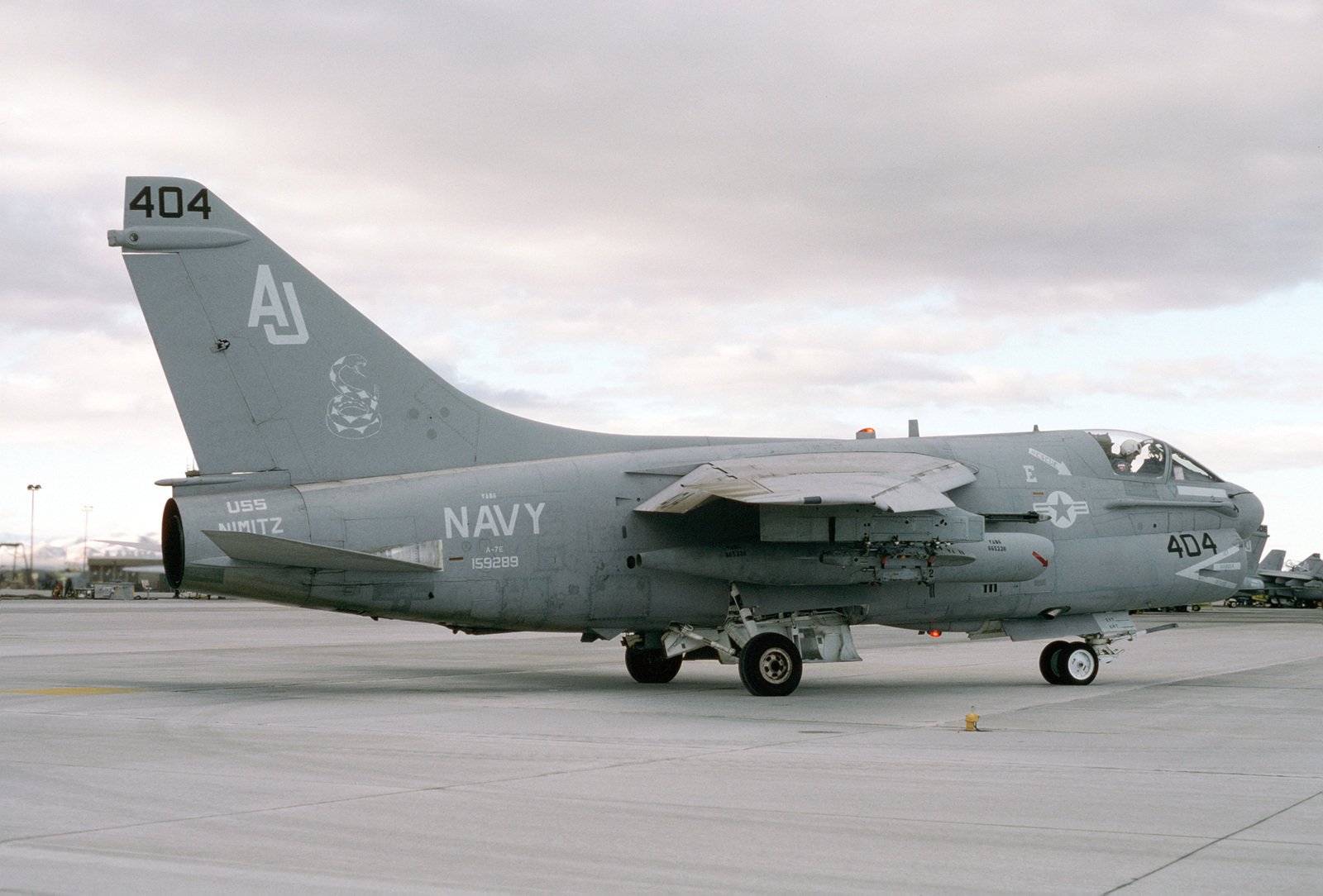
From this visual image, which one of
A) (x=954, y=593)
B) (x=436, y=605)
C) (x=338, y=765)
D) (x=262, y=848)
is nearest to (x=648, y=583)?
(x=436, y=605)

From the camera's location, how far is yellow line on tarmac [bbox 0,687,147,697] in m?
18.2

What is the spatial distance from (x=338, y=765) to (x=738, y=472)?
28.8 feet

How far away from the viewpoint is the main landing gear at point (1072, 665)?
2072 cm

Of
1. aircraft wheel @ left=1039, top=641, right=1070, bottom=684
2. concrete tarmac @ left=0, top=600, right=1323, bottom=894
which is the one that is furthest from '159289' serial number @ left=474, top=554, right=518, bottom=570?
aircraft wheel @ left=1039, top=641, right=1070, bottom=684

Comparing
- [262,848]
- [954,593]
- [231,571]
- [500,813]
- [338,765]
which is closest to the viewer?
[262,848]

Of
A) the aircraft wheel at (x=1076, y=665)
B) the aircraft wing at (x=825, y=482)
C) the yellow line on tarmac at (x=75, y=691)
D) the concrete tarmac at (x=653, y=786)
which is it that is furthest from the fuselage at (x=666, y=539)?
the yellow line on tarmac at (x=75, y=691)

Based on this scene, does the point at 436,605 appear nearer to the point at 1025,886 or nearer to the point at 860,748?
the point at 860,748

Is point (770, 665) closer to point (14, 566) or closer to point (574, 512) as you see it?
point (574, 512)

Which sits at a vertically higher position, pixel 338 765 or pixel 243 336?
pixel 243 336

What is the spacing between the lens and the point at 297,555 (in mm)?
16781

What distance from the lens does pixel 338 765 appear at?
1109 cm

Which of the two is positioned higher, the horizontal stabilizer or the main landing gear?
the horizontal stabilizer

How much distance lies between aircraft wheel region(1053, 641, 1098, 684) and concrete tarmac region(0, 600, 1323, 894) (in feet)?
1.95

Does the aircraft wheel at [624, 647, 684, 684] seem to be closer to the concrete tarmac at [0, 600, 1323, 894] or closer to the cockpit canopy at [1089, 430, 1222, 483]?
the concrete tarmac at [0, 600, 1323, 894]
